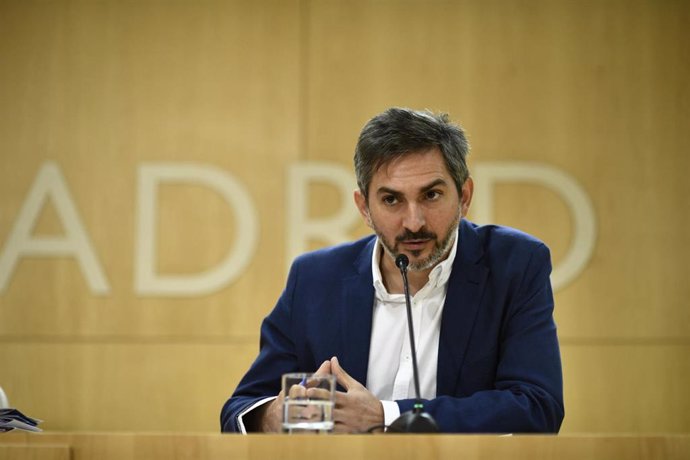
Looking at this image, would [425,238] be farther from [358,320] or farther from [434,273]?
[358,320]

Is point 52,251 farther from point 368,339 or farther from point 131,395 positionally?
point 368,339

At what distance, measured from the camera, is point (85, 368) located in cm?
406

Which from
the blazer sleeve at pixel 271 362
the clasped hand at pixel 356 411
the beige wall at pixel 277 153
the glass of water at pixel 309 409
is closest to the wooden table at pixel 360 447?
the glass of water at pixel 309 409

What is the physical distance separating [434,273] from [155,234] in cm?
204

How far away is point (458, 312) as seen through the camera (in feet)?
7.53

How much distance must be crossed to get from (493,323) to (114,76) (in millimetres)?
2576

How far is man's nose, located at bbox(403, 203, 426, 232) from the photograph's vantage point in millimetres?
2256

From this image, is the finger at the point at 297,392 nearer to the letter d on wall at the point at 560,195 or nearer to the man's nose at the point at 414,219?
the man's nose at the point at 414,219

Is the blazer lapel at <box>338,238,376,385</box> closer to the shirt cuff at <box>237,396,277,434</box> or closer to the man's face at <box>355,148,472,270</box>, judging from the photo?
the man's face at <box>355,148,472,270</box>

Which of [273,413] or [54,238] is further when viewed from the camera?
[54,238]

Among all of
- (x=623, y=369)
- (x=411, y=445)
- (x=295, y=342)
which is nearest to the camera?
(x=411, y=445)

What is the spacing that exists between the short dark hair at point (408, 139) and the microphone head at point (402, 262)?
11.6 inches

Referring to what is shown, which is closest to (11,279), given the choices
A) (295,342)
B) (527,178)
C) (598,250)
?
(295,342)

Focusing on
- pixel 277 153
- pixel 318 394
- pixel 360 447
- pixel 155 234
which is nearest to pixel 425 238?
pixel 318 394
